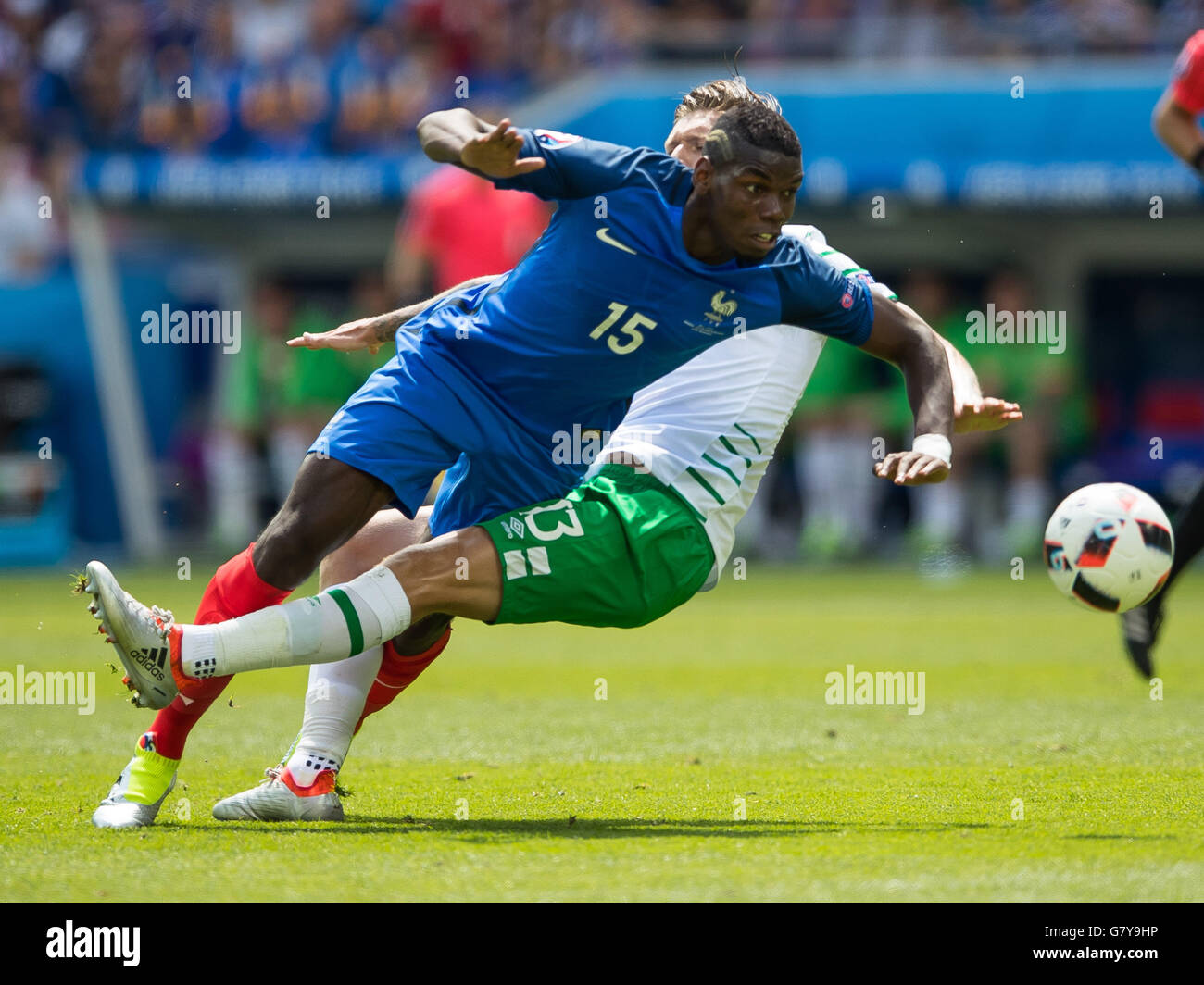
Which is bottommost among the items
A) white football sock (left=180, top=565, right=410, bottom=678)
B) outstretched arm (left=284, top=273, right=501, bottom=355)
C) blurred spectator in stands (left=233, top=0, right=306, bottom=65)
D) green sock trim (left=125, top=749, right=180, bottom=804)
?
green sock trim (left=125, top=749, right=180, bottom=804)

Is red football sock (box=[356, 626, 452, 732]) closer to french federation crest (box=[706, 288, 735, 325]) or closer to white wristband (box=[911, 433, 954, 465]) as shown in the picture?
french federation crest (box=[706, 288, 735, 325])

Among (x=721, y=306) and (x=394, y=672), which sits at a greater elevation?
(x=721, y=306)

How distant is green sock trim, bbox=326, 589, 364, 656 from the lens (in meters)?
4.52

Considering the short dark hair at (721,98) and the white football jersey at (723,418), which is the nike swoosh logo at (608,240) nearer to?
the short dark hair at (721,98)

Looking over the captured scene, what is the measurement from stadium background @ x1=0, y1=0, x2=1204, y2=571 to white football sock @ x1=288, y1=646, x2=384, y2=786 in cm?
1126

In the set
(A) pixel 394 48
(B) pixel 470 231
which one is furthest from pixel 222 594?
(A) pixel 394 48

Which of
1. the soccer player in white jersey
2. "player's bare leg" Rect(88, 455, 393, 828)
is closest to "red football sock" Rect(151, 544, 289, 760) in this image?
"player's bare leg" Rect(88, 455, 393, 828)

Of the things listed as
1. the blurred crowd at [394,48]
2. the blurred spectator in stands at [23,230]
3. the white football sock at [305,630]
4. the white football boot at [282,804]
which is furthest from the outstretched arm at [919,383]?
the blurred spectator in stands at [23,230]

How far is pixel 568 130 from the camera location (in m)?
16.5

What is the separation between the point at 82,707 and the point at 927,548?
10.1 metres

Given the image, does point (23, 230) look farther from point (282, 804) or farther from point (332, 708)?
point (282, 804)

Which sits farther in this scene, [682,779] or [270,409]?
[270,409]

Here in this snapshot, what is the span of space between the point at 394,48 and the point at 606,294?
14.0 m
